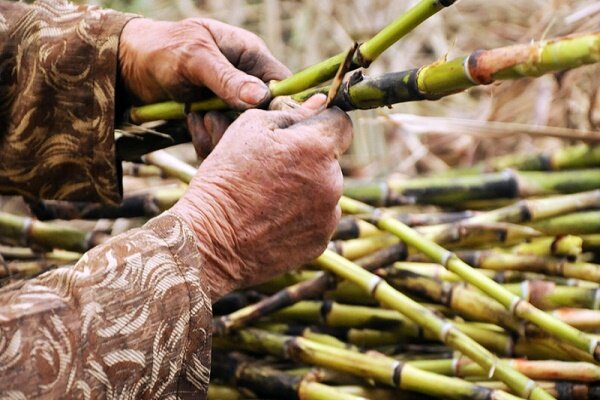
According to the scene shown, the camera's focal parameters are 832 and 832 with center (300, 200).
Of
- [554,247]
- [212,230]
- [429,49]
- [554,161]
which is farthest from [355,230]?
[429,49]

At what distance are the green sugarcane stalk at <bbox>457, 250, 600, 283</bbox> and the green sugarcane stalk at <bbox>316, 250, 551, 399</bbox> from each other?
0.74 ft

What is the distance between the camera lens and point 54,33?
5.02 ft

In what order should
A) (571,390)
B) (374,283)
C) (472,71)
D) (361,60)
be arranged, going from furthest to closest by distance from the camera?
(374,283)
(571,390)
(361,60)
(472,71)

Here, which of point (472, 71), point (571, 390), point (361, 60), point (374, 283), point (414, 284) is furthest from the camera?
point (414, 284)

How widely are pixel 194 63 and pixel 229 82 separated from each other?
89 millimetres

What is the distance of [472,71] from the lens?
3.31 ft

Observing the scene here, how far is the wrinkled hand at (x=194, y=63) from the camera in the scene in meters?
1.30

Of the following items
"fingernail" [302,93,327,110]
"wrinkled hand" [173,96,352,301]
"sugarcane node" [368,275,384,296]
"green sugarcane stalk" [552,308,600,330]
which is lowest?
"sugarcane node" [368,275,384,296]

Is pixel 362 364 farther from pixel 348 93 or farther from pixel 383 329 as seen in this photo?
pixel 348 93

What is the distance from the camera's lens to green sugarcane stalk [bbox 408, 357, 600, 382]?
1410 mm

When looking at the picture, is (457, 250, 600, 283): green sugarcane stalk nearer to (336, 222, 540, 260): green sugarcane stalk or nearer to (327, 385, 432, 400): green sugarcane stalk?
(336, 222, 540, 260): green sugarcane stalk

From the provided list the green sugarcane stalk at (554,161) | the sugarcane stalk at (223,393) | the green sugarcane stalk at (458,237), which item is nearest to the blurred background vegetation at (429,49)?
the green sugarcane stalk at (554,161)

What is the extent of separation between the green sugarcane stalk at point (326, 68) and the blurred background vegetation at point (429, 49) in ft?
3.31

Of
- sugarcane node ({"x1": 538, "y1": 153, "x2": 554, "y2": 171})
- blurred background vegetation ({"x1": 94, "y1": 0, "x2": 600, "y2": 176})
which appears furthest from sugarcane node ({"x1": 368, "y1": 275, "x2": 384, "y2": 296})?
blurred background vegetation ({"x1": 94, "y1": 0, "x2": 600, "y2": 176})
